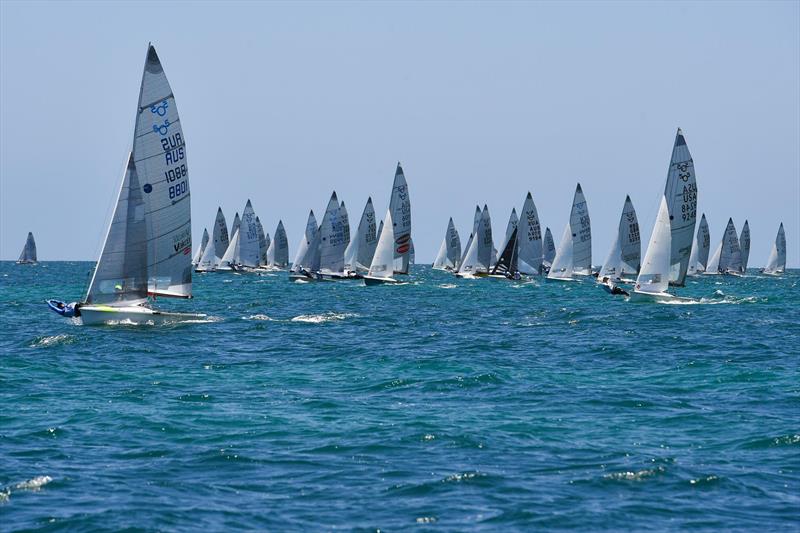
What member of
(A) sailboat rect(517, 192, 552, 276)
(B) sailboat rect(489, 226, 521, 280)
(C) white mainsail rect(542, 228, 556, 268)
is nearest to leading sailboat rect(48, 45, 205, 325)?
(B) sailboat rect(489, 226, 521, 280)

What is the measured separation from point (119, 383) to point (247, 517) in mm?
13392

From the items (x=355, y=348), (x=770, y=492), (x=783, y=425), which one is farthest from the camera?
(x=355, y=348)

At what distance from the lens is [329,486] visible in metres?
17.1

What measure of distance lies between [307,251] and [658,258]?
58.6m

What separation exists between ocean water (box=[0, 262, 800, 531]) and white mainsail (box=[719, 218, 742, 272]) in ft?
349

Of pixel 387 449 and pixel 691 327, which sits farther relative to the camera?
pixel 691 327

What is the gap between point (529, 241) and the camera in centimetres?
11075

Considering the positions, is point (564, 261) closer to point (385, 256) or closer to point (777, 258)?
point (385, 256)

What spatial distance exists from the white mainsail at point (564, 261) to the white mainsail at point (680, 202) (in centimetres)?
4231

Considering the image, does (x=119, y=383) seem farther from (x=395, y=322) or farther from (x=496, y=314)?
(x=496, y=314)

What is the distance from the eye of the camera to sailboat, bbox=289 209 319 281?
109938 millimetres

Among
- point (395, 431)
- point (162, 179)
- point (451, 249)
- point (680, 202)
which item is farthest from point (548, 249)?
point (395, 431)

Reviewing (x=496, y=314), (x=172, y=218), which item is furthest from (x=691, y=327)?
(x=172, y=218)

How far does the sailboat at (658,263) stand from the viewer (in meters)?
60.4
